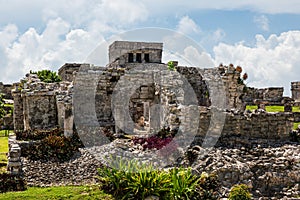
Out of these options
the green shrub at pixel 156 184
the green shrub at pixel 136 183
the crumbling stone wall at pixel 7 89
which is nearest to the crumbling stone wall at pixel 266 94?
the green shrub at pixel 156 184

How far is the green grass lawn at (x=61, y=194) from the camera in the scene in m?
13.4

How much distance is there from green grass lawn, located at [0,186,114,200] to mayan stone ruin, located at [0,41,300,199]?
1291 mm

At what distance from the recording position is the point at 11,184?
1491cm

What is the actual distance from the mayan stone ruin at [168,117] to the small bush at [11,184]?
47 cm

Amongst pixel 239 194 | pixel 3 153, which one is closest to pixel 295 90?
pixel 3 153

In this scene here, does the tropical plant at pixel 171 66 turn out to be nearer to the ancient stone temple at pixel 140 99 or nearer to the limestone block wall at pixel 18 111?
the ancient stone temple at pixel 140 99

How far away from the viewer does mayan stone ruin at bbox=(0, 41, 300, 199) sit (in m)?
15.7

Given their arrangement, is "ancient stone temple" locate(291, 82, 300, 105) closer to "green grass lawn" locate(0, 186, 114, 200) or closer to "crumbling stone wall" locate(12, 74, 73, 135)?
"crumbling stone wall" locate(12, 74, 73, 135)

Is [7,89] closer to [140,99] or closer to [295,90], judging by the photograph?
[140,99]

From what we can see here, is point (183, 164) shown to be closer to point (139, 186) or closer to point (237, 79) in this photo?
point (139, 186)

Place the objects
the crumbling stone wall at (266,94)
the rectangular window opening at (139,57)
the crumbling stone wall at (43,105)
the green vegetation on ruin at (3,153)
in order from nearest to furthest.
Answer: the green vegetation on ruin at (3,153) → the crumbling stone wall at (43,105) → the rectangular window opening at (139,57) → the crumbling stone wall at (266,94)

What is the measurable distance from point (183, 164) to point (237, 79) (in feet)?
35.4

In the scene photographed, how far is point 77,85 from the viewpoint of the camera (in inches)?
857

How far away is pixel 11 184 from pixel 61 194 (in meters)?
2.20
